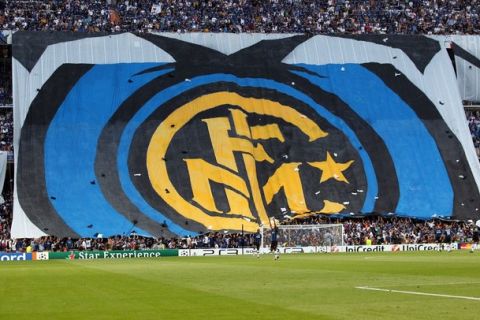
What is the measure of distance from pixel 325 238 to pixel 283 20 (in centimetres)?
2925

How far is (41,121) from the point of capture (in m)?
71.9

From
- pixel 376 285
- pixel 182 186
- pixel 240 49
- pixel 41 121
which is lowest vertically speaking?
pixel 376 285

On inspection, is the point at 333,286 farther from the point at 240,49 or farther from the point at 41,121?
the point at 240,49

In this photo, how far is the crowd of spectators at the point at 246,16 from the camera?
8106 cm

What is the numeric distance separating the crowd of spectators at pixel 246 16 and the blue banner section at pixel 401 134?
7.41 metres

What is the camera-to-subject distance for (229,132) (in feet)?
243

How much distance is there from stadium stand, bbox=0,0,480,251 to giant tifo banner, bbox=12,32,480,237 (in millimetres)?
2350

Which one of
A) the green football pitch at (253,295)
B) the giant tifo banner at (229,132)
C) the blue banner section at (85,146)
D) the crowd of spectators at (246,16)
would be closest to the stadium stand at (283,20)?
the crowd of spectators at (246,16)

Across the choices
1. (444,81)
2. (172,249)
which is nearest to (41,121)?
(172,249)

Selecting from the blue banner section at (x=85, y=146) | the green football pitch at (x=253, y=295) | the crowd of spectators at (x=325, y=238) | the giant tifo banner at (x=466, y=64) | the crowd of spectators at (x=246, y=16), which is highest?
the crowd of spectators at (x=246, y=16)

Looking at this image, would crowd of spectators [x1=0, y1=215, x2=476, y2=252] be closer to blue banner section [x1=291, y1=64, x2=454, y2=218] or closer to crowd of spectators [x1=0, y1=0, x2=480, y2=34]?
blue banner section [x1=291, y1=64, x2=454, y2=218]

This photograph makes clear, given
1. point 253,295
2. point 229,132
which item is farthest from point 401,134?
point 253,295

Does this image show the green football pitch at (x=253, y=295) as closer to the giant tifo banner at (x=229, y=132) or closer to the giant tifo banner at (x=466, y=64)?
the giant tifo banner at (x=229, y=132)

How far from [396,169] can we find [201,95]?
55.9 feet
